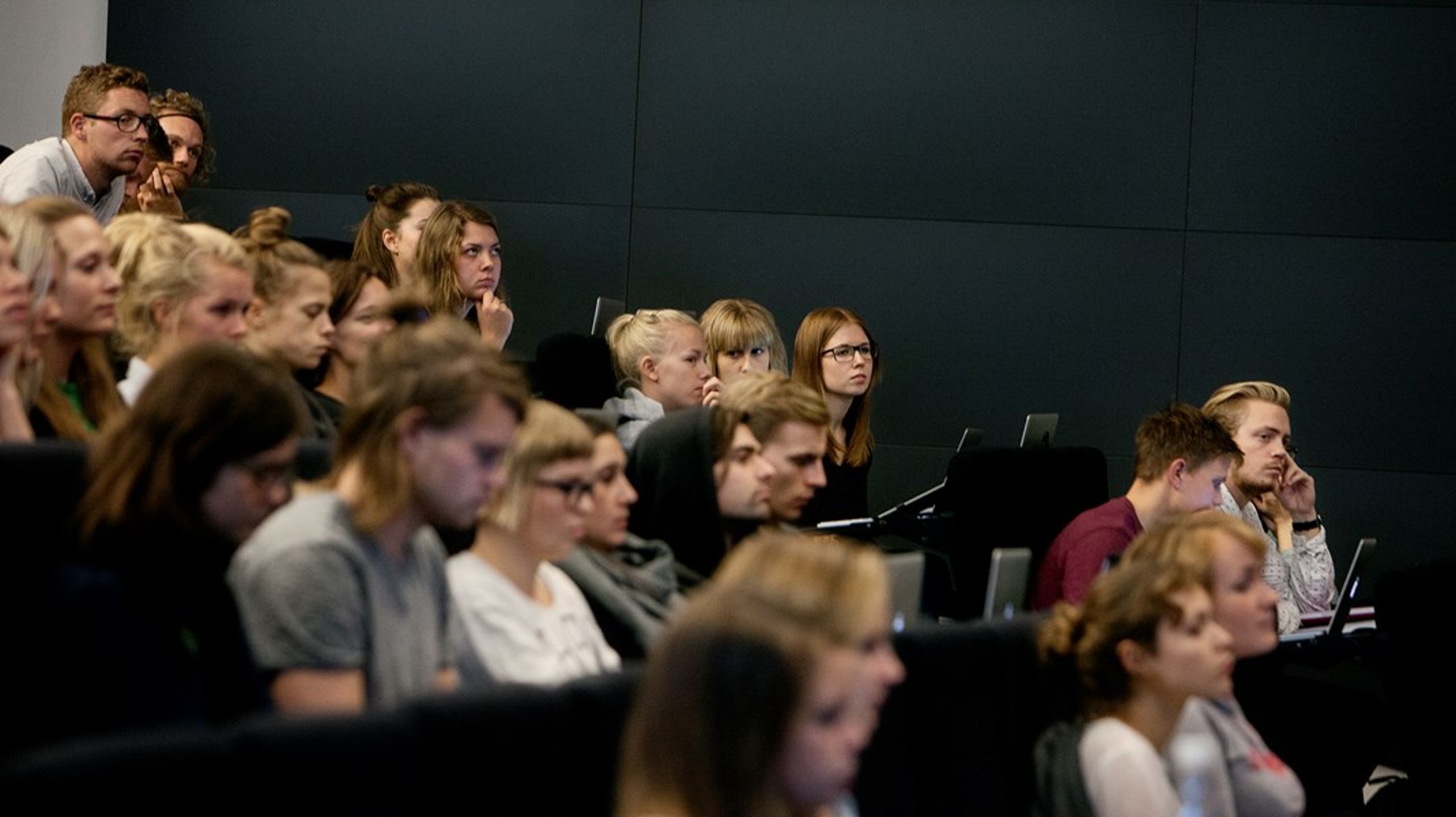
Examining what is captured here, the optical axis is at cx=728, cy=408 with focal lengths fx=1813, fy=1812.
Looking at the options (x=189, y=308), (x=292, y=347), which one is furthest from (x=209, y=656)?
(x=292, y=347)

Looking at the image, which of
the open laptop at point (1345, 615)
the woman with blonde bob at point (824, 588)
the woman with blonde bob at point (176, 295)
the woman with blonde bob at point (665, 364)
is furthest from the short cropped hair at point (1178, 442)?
the woman with blonde bob at point (824, 588)

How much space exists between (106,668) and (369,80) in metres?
4.87

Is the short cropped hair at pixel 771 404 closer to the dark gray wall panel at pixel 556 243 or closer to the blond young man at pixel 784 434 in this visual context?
the blond young man at pixel 784 434

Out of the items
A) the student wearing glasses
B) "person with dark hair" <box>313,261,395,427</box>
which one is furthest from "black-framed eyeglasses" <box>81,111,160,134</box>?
the student wearing glasses

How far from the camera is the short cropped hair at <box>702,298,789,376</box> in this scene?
5312mm

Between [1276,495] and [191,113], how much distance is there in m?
3.38

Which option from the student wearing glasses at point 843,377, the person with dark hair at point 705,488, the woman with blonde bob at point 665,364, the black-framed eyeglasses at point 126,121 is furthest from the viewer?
the student wearing glasses at point 843,377

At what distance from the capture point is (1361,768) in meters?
4.48

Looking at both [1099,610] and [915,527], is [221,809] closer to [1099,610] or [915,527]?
[1099,610]

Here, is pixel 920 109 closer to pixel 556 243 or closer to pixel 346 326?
pixel 556 243

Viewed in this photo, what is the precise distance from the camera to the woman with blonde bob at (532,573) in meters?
2.48

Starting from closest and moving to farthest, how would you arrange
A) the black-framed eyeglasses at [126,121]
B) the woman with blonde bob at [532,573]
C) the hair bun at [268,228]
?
the woman with blonde bob at [532,573] < the hair bun at [268,228] < the black-framed eyeglasses at [126,121]

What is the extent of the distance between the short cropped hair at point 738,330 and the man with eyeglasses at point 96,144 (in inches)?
65.4

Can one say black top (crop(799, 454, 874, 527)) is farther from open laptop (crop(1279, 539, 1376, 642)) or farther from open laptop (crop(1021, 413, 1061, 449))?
open laptop (crop(1279, 539, 1376, 642))
